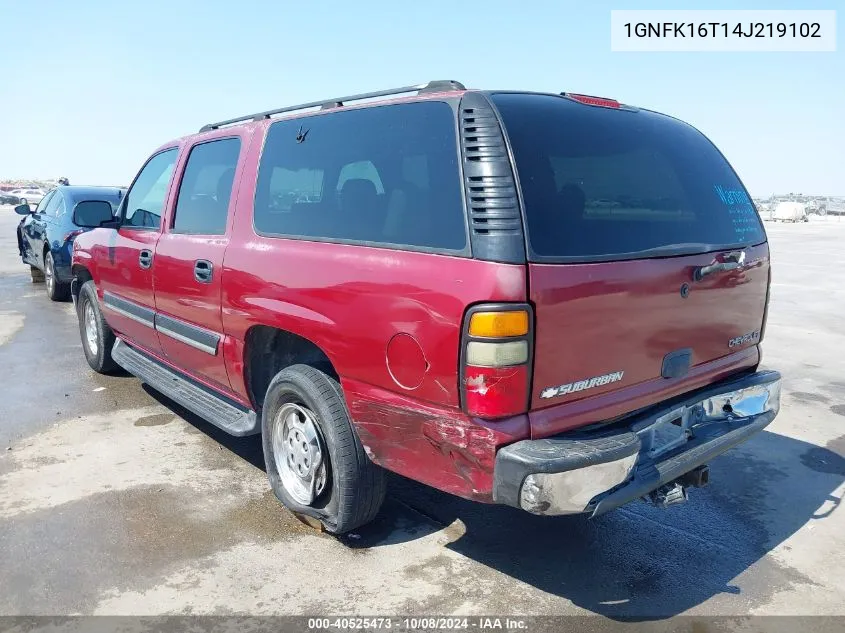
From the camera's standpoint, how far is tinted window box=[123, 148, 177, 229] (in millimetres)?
4660

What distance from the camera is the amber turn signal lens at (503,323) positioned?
2344 mm

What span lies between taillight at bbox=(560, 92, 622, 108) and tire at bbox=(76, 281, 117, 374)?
438cm

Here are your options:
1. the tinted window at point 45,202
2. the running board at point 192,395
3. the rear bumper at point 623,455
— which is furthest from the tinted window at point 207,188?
the tinted window at point 45,202

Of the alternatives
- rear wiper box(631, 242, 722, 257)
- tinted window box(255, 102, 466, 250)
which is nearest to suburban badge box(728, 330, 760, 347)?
rear wiper box(631, 242, 722, 257)

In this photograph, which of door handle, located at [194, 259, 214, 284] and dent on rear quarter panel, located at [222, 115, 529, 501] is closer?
dent on rear quarter panel, located at [222, 115, 529, 501]

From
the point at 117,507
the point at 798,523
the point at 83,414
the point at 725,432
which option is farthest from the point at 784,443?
the point at 83,414

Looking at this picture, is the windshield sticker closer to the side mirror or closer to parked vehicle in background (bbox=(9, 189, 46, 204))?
the side mirror

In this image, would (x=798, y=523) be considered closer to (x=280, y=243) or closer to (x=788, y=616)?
(x=788, y=616)

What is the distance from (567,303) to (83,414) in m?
4.16

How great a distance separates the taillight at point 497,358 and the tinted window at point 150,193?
9.86 ft

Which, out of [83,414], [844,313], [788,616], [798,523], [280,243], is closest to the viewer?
[788,616]

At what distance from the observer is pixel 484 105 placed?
2.60m

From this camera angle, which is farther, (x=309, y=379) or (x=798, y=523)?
(x=798, y=523)

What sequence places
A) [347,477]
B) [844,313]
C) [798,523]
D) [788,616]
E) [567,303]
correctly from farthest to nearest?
[844,313]
[798,523]
[347,477]
[788,616]
[567,303]
